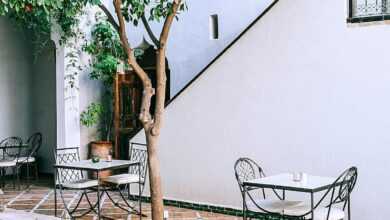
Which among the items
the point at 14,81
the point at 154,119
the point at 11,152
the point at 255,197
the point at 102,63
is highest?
the point at 102,63

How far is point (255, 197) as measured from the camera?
6844 millimetres

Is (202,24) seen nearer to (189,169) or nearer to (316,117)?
(189,169)

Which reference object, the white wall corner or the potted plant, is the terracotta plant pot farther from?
the white wall corner

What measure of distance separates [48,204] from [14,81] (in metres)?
3.50

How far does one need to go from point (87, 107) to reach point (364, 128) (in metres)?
5.27

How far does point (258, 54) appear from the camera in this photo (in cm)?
683

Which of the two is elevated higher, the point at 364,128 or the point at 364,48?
the point at 364,48

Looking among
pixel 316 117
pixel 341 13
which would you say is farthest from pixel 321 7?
pixel 316 117

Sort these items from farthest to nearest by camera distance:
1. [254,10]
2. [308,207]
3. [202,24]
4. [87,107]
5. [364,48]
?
1. [87,107]
2. [202,24]
3. [254,10]
4. [364,48]
5. [308,207]

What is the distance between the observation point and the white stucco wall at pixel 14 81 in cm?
1048

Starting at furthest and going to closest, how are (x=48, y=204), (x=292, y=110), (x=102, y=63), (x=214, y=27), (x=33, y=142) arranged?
→ 1. (x=33, y=142)
2. (x=102, y=63)
3. (x=214, y=27)
4. (x=48, y=204)
5. (x=292, y=110)

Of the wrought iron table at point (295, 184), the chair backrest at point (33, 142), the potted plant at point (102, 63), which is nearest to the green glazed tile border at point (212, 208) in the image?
the wrought iron table at point (295, 184)

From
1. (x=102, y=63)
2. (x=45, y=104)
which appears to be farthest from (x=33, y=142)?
(x=102, y=63)

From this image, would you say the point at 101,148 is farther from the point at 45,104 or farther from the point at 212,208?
the point at 212,208
